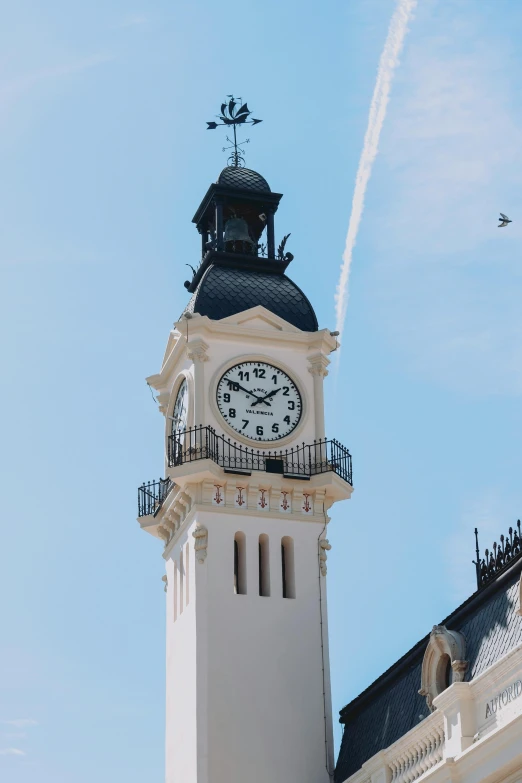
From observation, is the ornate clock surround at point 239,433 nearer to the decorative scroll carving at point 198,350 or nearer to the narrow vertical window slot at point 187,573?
the decorative scroll carving at point 198,350

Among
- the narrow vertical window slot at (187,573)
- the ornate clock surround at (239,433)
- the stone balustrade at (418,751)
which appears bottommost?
the stone balustrade at (418,751)

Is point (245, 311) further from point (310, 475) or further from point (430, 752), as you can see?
point (430, 752)

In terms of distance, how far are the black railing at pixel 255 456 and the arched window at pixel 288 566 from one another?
2092 millimetres

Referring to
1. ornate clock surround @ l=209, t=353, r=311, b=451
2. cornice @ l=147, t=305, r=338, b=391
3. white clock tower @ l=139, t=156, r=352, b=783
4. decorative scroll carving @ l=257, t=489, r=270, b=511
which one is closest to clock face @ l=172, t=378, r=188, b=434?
white clock tower @ l=139, t=156, r=352, b=783

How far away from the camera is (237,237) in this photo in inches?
2383

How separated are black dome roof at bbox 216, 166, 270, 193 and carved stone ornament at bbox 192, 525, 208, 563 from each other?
13789mm

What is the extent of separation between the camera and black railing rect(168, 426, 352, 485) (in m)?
53.9

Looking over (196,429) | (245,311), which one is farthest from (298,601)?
(245,311)

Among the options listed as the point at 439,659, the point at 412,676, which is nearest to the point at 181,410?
the point at 412,676

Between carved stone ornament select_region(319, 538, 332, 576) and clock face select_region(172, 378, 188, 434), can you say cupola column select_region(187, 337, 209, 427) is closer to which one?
clock face select_region(172, 378, 188, 434)

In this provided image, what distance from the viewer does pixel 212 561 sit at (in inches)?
2080

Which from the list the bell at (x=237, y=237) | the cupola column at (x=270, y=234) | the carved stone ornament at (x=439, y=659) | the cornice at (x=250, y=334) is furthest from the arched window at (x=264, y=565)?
the bell at (x=237, y=237)

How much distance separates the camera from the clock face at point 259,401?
5504cm

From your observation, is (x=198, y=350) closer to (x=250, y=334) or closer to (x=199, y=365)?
(x=199, y=365)
